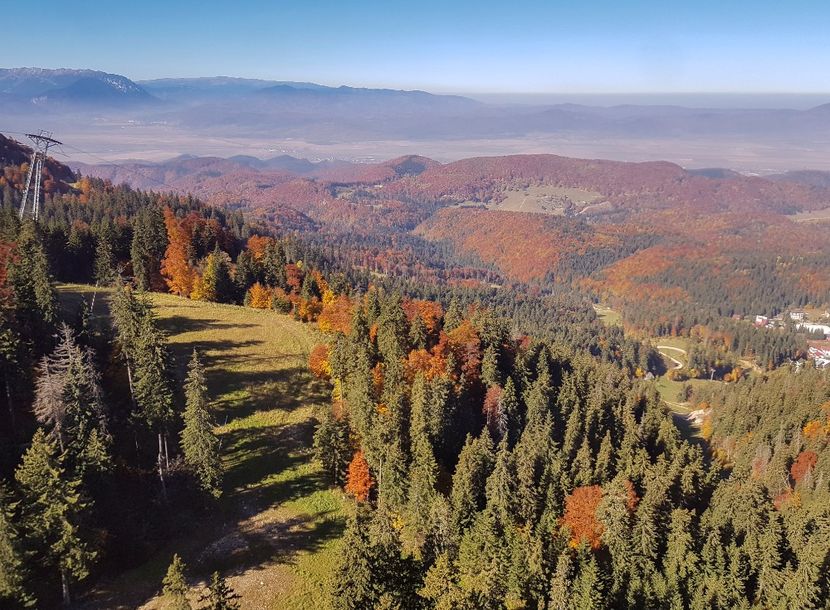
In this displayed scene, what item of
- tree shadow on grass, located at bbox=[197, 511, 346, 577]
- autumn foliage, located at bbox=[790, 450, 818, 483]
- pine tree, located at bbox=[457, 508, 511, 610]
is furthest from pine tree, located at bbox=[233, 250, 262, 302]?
autumn foliage, located at bbox=[790, 450, 818, 483]

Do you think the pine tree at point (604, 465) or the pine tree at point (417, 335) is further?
the pine tree at point (417, 335)

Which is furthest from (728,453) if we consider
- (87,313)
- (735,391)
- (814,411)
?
(87,313)

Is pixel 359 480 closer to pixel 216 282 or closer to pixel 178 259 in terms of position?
pixel 216 282

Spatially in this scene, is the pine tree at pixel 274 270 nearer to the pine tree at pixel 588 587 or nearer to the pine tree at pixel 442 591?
the pine tree at pixel 588 587

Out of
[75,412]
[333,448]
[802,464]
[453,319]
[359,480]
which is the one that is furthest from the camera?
[802,464]

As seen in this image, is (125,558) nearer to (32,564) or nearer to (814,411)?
(32,564)

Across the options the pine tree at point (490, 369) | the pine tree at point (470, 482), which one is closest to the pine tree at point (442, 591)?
the pine tree at point (470, 482)

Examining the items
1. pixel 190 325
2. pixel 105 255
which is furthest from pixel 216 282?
pixel 105 255
